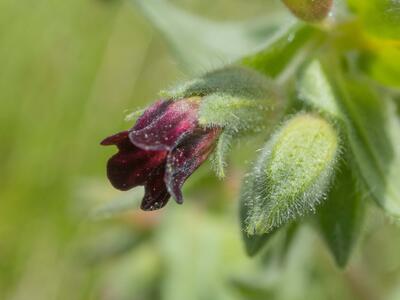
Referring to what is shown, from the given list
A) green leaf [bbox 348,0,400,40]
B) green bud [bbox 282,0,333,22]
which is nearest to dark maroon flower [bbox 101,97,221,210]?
green bud [bbox 282,0,333,22]

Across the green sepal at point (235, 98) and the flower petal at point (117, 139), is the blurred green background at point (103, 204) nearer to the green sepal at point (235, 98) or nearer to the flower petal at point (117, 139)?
the green sepal at point (235, 98)

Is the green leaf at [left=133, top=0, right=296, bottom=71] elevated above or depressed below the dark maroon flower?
below

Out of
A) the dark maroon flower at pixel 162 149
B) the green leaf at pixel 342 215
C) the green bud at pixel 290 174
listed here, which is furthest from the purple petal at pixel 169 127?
the green leaf at pixel 342 215

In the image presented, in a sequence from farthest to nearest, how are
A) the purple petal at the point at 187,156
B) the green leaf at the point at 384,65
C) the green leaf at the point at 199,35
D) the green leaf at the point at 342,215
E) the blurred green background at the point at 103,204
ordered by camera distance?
the blurred green background at the point at 103,204 → the green leaf at the point at 199,35 → the green leaf at the point at 384,65 → the green leaf at the point at 342,215 → the purple petal at the point at 187,156

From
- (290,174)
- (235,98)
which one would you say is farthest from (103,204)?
(290,174)

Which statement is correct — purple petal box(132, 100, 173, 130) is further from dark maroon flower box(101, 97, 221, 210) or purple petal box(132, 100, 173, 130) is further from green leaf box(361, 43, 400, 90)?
green leaf box(361, 43, 400, 90)

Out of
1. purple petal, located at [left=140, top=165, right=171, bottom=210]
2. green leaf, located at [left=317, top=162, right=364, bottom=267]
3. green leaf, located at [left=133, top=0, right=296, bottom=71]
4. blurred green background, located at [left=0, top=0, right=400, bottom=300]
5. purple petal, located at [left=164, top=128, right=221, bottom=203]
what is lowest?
blurred green background, located at [left=0, top=0, right=400, bottom=300]

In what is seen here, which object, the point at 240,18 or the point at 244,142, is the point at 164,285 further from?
the point at 240,18

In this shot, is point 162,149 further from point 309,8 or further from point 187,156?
point 309,8
